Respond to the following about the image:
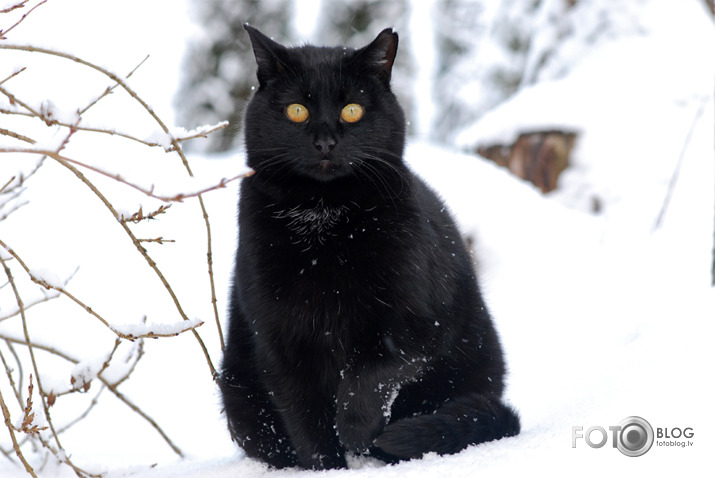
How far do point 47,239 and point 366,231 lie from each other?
10.1 ft

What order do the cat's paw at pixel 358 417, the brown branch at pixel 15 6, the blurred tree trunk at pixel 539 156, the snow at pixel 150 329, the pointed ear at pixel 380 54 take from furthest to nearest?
1. the blurred tree trunk at pixel 539 156
2. the pointed ear at pixel 380 54
3. the cat's paw at pixel 358 417
4. the snow at pixel 150 329
5. the brown branch at pixel 15 6

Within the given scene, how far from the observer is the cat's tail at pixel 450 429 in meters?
1.82

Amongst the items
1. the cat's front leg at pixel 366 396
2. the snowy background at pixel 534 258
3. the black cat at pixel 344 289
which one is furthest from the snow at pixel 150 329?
the cat's front leg at pixel 366 396

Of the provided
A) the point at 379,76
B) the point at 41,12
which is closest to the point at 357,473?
the point at 379,76

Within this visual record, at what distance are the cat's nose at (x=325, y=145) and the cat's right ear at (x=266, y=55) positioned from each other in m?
0.34

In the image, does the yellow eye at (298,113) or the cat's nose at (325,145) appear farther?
the yellow eye at (298,113)

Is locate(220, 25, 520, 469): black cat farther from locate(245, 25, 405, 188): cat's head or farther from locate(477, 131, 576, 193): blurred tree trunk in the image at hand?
locate(477, 131, 576, 193): blurred tree trunk

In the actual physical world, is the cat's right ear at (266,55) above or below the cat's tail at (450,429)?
above

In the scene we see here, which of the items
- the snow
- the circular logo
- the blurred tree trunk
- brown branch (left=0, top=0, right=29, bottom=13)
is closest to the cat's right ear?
brown branch (left=0, top=0, right=29, bottom=13)

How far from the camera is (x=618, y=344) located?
294 cm

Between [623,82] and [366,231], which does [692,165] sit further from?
[366,231]

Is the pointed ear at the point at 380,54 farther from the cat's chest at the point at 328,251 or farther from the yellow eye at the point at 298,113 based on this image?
the cat's chest at the point at 328,251

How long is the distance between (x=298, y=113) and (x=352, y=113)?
169mm

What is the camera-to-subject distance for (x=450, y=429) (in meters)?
1.85
